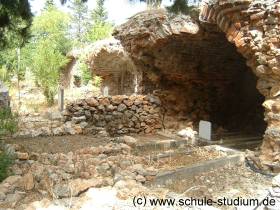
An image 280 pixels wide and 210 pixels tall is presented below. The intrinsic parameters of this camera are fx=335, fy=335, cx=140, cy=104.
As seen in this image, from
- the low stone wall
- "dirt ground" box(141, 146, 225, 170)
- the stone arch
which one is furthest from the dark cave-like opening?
"dirt ground" box(141, 146, 225, 170)

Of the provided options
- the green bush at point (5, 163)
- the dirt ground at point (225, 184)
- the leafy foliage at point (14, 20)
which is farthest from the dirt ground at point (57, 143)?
the dirt ground at point (225, 184)

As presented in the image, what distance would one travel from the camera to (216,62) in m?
9.70

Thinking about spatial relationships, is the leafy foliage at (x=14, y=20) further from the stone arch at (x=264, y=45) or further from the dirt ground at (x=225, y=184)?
the stone arch at (x=264, y=45)

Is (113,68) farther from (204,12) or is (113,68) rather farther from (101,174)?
(101,174)

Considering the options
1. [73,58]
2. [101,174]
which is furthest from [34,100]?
[101,174]

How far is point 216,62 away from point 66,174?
6.36m

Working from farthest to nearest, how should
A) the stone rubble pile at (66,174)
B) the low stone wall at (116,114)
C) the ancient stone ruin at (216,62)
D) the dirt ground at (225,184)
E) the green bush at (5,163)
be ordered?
the low stone wall at (116,114) → the ancient stone ruin at (216,62) → the dirt ground at (225,184) → the green bush at (5,163) → the stone rubble pile at (66,174)

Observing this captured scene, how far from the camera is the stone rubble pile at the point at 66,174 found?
13.6ft

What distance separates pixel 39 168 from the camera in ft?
15.8

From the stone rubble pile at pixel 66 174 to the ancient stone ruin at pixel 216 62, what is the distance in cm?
250

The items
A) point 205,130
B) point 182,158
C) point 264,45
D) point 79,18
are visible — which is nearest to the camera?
point 264,45

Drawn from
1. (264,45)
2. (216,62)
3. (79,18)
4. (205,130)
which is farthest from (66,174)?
(79,18)

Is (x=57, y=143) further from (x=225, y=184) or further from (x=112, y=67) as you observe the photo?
(x=112, y=67)

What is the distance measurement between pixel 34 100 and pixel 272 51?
10804 millimetres
